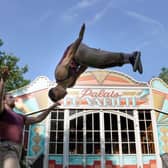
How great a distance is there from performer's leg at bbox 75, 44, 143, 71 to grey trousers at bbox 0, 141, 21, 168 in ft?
4.47

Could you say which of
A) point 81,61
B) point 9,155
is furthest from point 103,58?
point 9,155

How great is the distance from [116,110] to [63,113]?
2101mm

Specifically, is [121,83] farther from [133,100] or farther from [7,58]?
[7,58]

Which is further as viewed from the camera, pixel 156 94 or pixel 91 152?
pixel 156 94

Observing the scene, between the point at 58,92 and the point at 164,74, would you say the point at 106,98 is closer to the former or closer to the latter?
the point at 58,92

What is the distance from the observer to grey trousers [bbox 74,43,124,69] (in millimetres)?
3531

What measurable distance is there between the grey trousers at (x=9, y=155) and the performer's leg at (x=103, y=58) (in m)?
1.36

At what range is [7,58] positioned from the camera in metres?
14.1

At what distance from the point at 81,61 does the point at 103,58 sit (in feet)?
1.08

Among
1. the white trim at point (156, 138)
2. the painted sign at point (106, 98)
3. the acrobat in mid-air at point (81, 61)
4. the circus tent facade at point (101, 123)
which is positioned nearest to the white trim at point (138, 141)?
the circus tent facade at point (101, 123)

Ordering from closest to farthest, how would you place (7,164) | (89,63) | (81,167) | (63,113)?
1. (7,164)
2. (89,63)
3. (81,167)
4. (63,113)

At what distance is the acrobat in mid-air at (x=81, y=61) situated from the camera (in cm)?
354

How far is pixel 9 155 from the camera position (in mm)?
3174

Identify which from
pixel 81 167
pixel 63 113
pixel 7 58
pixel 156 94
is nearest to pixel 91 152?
pixel 81 167
